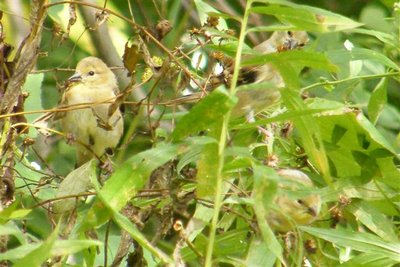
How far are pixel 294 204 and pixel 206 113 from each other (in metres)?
0.40

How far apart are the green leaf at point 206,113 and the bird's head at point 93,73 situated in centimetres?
232

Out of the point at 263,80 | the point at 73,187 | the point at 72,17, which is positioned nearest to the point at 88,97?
the point at 263,80

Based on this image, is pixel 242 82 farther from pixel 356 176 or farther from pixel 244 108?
pixel 356 176

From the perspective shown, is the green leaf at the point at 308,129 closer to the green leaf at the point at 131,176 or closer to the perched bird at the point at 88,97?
the green leaf at the point at 131,176

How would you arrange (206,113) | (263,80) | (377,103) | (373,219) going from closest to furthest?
1. (206,113)
2. (373,219)
3. (377,103)
4. (263,80)

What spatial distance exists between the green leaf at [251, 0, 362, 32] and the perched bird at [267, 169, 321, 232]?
0.86 feet

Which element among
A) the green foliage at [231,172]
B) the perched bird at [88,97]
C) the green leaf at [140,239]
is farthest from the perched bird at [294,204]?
the perched bird at [88,97]

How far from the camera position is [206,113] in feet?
5.86

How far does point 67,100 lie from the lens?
4.10 meters

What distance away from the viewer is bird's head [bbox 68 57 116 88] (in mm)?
4148

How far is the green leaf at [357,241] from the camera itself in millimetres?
2100

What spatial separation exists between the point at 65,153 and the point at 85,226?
9.41ft

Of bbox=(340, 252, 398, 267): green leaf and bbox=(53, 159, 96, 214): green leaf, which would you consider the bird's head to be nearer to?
bbox=(53, 159, 96, 214): green leaf

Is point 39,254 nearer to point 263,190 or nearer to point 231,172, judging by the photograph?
point 263,190
